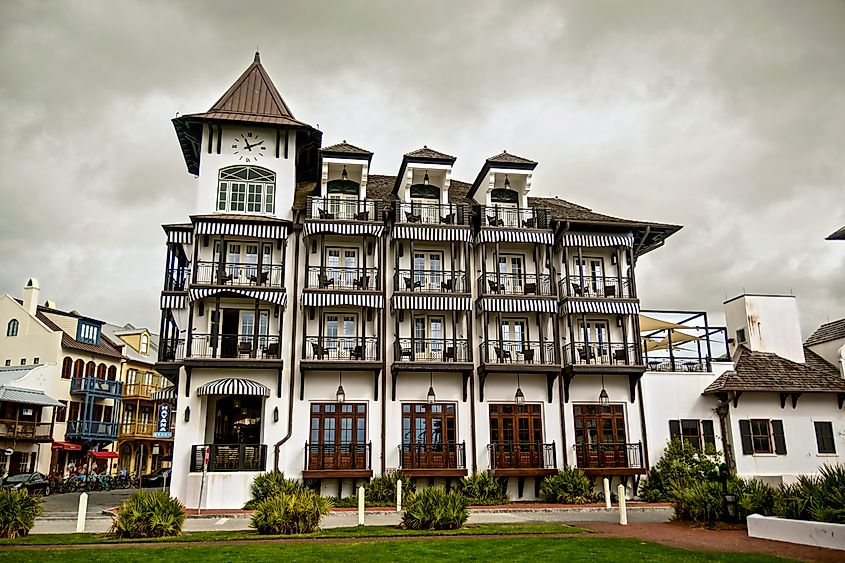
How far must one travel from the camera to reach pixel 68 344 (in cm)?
4794

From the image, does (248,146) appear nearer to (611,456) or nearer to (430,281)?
(430,281)

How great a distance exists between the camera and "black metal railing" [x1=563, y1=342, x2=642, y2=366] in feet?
102

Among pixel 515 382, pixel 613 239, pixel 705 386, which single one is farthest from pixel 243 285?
pixel 705 386

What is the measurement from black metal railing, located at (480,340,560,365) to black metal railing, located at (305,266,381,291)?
543 cm

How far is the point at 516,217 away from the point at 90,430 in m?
32.9

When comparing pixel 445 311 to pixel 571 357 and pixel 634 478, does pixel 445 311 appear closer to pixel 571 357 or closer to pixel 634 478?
pixel 571 357

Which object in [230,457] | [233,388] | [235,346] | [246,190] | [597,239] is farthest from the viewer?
[597,239]

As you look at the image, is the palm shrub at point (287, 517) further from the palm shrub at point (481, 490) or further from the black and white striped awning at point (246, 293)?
the black and white striped awning at point (246, 293)

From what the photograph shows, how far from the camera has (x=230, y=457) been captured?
27500mm

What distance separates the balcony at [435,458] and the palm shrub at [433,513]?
9.48m

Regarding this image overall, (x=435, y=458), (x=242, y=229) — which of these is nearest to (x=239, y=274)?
(x=242, y=229)

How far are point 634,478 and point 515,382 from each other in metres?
6.40

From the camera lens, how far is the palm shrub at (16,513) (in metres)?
17.4

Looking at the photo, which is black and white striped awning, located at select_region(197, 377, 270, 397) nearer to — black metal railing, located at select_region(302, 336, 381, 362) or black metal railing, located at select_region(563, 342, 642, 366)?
black metal railing, located at select_region(302, 336, 381, 362)
